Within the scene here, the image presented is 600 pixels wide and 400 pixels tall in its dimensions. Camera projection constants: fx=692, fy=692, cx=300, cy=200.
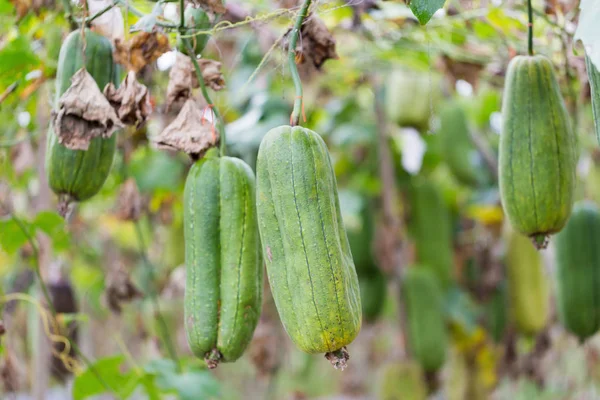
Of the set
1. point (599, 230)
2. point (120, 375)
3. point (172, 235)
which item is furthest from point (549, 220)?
point (172, 235)

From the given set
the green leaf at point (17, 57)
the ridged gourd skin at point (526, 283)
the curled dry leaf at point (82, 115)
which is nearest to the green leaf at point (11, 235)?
the green leaf at point (17, 57)

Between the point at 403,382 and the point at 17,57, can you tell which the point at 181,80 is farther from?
the point at 403,382

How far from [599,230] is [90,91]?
6.72 ft

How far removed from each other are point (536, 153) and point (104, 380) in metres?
1.59

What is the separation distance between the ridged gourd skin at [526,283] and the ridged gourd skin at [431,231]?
13.3 inches

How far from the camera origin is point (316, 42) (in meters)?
1.58

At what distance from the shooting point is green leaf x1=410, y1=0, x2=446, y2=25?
1250 millimetres

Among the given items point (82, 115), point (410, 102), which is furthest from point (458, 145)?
point (82, 115)

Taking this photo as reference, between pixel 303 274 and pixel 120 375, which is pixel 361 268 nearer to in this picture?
pixel 120 375

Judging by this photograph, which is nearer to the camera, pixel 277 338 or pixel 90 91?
Answer: pixel 90 91

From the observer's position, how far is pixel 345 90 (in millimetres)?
4434

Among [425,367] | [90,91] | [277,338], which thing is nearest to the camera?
[90,91]

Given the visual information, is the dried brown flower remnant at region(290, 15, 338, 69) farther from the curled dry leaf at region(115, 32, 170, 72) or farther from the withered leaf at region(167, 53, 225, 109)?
the curled dry leaf at region(115, 32, 170, 72)

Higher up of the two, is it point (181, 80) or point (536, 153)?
point (181, 80)
